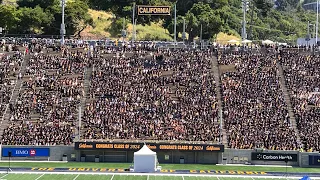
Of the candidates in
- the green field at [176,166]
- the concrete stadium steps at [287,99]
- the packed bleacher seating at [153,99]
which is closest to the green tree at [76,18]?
the packed bleacher seating at [153,99]

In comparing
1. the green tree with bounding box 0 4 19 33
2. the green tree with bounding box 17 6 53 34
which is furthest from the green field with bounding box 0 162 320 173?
the green tree with bounding box 17 6 53 34

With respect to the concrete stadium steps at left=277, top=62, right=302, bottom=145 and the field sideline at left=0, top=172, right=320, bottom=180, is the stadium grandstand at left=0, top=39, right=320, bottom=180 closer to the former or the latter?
the concrete stadium steps at left=277, top=62, right=302, bottom=145

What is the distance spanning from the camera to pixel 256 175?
45.1 m

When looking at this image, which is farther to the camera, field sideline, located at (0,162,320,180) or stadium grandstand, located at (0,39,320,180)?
stadium grandstand, located at (0,39,320,180)

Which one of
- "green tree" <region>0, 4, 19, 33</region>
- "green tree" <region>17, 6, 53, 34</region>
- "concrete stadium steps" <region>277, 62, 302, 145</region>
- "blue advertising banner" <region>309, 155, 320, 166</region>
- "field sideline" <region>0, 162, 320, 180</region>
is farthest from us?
"green tree" <region>17, 6, 53, 34</region>

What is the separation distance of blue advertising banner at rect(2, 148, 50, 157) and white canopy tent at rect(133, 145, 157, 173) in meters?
10.6

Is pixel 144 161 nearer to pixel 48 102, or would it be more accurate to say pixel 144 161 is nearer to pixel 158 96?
pixel 158 96

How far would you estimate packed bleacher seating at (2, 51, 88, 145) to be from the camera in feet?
175

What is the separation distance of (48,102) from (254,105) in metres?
21.5

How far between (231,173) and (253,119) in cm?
1210

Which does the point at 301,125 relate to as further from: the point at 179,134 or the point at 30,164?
the point at 30,164

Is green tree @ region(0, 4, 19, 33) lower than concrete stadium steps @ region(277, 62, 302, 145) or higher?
higher

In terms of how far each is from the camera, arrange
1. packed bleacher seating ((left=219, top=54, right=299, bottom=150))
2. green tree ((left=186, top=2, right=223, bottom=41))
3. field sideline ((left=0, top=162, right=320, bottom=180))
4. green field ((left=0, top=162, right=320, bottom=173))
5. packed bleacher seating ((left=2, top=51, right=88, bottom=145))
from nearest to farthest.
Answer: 1. field sideline ((left=0, top=162, right=320, bottom=180))
2. green field ((left=0, top=162, right=320, bottom=173))
3. packed bleacher seating ((left=2, top=51, right=88, bottom=145))
4. packed bleacher seating ((left=219, top=54, right=299, bottom=150))
5. green tree ((left=186, top=2, right=223, bottom=41))

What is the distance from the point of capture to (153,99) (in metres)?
59.4
